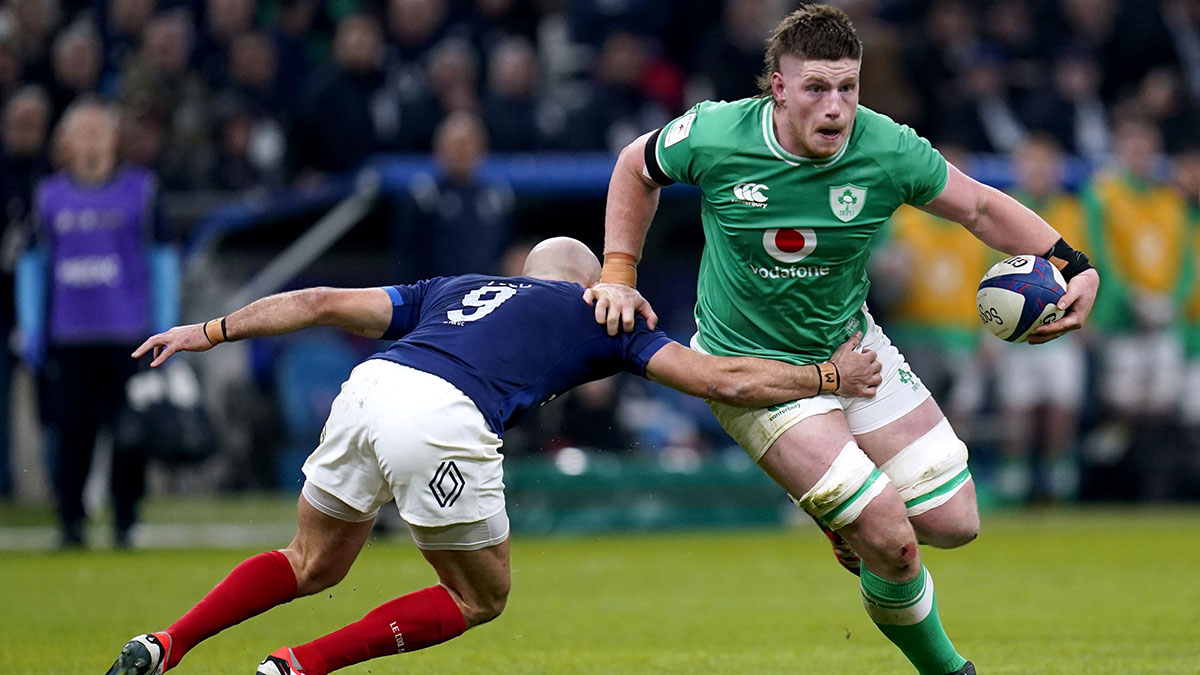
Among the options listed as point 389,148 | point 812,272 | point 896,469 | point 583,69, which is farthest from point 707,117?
point 583,69

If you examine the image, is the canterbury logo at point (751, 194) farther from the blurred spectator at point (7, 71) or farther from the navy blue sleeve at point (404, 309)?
the blurred spectator at point (7, 71)

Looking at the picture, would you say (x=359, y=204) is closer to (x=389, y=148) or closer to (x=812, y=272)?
(x=389, y=148)

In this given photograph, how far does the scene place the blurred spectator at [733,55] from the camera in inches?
631

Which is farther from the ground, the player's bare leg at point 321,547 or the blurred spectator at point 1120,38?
the player's bare leg at point 321,547

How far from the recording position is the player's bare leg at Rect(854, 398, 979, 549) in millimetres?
6230

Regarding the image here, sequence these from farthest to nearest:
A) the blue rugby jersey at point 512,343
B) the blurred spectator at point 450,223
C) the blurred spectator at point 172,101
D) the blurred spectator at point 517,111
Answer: the blurred spectator at point 517,111 < the blurred spectator at point 172,101 < the blurred spectator at point 450,223 < the blue rugby jersey at point 512,343

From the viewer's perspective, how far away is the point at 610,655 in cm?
736

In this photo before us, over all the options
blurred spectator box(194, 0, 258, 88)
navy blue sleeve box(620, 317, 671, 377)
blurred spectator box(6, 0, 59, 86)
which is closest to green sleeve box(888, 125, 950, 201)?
navy blue sleeve box(620, 317, 671, 377)

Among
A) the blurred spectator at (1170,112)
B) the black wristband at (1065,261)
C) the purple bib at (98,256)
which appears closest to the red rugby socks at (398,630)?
the black wristband at (1065,261)

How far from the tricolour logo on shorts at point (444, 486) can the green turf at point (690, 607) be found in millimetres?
1561

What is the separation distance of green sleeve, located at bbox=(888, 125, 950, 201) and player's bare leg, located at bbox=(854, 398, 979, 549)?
800 millimetres

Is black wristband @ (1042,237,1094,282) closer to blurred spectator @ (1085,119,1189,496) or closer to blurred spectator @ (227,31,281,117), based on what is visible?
blurred spectator @ (1085,119,1189,496)

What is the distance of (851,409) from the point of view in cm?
637

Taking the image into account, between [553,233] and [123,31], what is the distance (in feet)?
14.2
